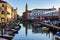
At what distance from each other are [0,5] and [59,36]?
835 cm

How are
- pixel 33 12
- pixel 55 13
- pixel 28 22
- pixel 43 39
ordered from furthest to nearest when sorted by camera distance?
pixel 33 12
pixel 28 22
pixel 55 13
pixel 43 39

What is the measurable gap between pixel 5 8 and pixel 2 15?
0.62 m

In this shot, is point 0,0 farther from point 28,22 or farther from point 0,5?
point 28,22

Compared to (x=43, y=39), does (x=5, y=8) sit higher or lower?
higher

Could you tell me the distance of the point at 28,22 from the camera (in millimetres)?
31156

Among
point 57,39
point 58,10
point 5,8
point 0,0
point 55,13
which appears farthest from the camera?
point 58,10

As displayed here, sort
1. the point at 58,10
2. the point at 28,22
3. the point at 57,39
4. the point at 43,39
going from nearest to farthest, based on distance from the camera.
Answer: the point at 57,39
the point at 43,39
the point at 58,10
the point at 28,22

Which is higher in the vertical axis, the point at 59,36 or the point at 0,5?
the point at 0,5

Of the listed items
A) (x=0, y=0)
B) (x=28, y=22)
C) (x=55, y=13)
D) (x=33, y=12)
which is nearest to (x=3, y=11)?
(x=0, y=0)

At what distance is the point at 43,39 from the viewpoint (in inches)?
424

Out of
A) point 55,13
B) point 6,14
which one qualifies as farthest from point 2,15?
point 55,13

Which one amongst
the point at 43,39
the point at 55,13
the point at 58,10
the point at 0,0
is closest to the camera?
the point at 43,39

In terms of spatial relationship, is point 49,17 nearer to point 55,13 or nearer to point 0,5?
point 55,13

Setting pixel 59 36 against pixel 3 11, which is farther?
pixel 3 11
